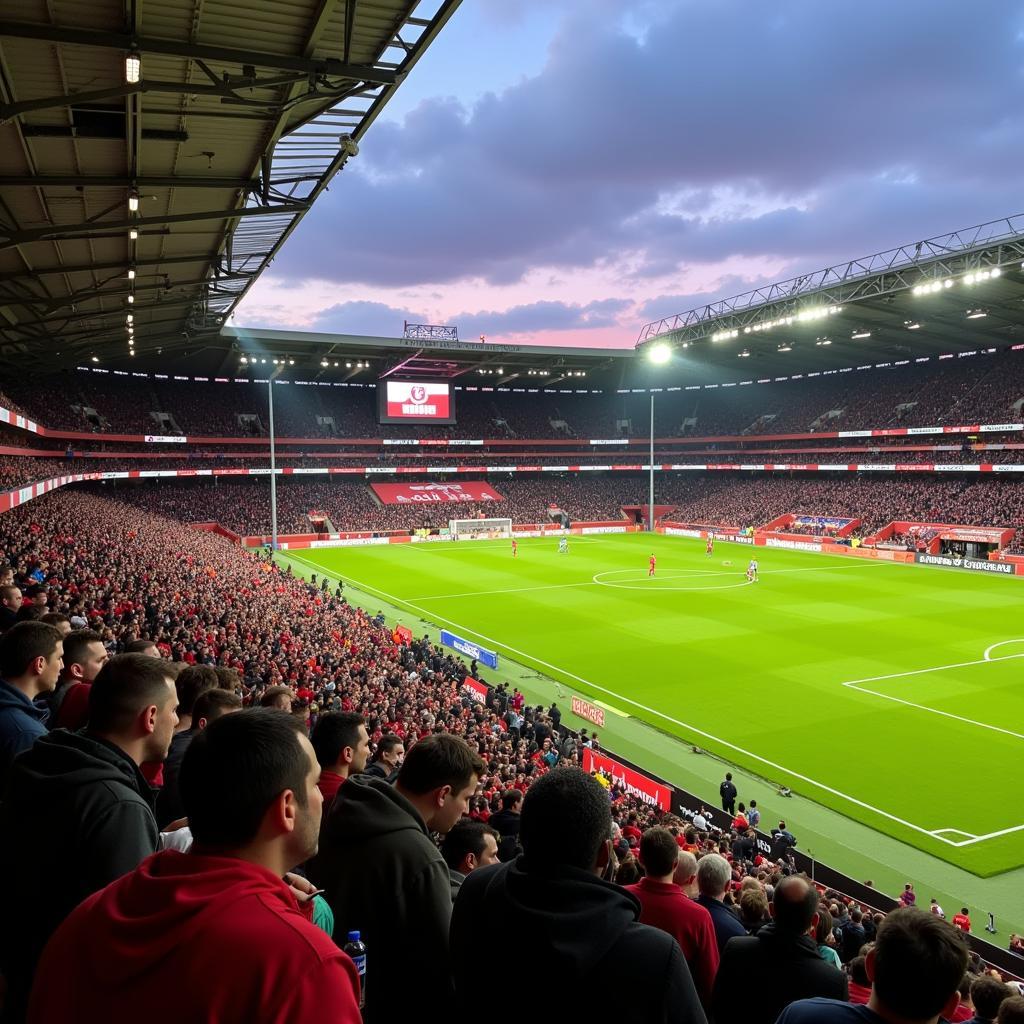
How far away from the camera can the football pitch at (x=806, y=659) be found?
58.4 ft

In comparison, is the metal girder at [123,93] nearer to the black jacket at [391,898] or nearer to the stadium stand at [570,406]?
the black jacket at [391,898]

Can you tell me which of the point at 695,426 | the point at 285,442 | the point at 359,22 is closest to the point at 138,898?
the point at 359,22

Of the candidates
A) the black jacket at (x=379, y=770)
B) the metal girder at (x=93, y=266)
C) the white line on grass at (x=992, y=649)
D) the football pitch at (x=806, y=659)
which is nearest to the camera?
the black jacket at (x=379, y=770)

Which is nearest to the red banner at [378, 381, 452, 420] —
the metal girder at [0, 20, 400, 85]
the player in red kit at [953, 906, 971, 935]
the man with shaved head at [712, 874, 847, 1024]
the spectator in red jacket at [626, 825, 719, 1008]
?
the metal girder at [0, 20, 400, 85]

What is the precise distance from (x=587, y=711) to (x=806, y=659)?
10.5m

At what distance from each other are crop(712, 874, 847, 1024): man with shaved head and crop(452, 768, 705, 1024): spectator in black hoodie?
1.72 meters

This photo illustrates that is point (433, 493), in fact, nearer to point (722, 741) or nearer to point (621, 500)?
point (621, 500)

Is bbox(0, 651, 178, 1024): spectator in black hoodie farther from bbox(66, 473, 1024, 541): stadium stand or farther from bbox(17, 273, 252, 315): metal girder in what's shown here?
bbox(66, 473, 1024, 541): stadium stand

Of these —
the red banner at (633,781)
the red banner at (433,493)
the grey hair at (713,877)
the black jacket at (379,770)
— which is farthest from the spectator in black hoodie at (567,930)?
the red banner at (433,493)

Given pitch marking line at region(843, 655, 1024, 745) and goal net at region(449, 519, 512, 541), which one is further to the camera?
goal net at region(449, 519, 512, 541)

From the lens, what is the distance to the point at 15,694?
4.89 m

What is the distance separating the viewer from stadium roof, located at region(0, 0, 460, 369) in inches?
A: 419

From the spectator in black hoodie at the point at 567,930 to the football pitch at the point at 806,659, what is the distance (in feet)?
50.3

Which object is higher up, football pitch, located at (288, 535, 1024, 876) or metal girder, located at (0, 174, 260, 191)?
metal girder, located at (0, 174, 260, 191)
